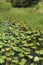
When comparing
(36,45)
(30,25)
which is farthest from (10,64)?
(30,25)

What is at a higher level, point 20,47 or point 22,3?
point 20,47

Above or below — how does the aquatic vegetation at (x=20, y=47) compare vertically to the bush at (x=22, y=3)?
above

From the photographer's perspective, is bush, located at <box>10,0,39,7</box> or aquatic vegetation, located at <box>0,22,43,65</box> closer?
aquatic vegetation, located at <box>0,22,43,65</box>

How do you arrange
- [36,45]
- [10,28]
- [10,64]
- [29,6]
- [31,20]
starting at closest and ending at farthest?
[10,64] < [36,45] < [10,28] < [31,20] < [29,6]

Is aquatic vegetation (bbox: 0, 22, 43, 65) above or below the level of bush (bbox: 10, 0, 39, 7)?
above

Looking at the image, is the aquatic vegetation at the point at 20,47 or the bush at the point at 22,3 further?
the bush at the point at 22,3

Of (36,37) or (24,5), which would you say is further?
(24,5)

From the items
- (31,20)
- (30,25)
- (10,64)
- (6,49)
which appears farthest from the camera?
(31,20)

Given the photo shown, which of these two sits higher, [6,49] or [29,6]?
[6,49]

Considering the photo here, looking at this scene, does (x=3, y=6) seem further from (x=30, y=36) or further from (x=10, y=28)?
(x=30, y=36)

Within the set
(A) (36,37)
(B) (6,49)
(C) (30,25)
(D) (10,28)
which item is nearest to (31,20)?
(C) (30,25)

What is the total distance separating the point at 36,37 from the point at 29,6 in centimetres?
717

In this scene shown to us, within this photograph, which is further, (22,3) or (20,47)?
(22,3)

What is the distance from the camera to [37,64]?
4.53 meters
